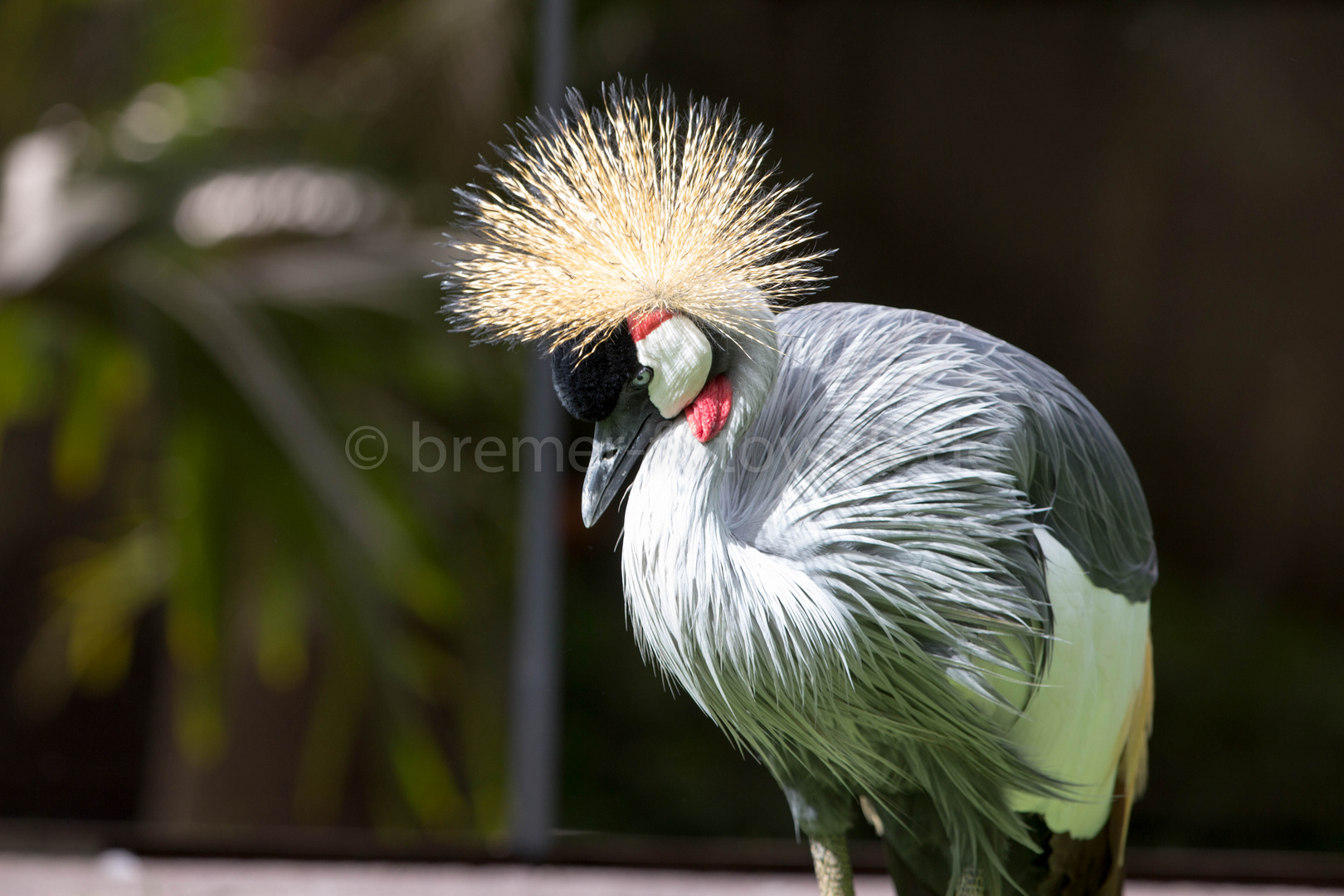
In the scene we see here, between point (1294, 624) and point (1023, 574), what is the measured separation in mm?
1048

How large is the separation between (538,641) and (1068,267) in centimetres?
82

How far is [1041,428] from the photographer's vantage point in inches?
30.3

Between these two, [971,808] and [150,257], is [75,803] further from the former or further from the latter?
[971,808]

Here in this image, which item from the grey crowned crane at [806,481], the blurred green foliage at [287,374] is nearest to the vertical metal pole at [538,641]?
the blurred green foliage at [287,374]

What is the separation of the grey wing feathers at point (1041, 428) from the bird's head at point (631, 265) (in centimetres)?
5

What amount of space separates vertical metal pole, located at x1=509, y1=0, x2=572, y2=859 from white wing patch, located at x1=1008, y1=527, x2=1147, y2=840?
763 mm

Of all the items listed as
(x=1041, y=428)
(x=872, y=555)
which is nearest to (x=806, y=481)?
(x=872, y=555)

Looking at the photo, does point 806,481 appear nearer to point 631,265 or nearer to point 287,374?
point 631,265

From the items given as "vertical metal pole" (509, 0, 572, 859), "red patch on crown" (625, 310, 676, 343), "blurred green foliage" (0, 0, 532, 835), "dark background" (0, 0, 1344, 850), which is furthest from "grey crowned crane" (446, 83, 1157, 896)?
"blurred green foliage" (0, 0, 532, 835)

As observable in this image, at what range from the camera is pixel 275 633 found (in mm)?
1938

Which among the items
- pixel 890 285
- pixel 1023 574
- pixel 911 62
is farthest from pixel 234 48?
pixel 1023 574

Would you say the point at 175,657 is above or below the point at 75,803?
above

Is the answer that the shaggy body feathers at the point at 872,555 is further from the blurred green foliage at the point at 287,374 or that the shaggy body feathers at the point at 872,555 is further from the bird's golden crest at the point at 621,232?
the blurred green foliage at the point at 287,374

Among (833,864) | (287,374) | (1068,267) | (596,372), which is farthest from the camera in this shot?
(287,374)
